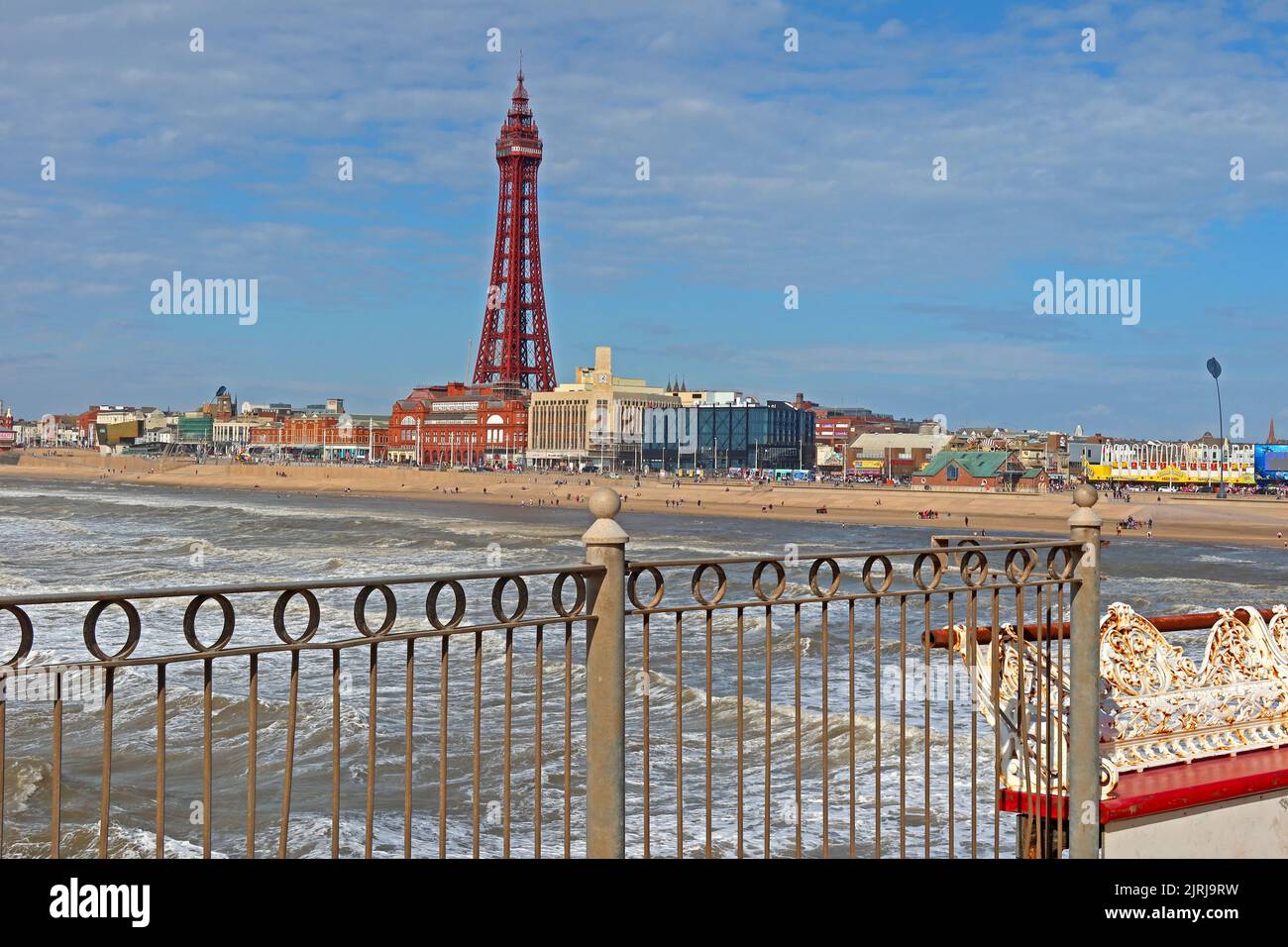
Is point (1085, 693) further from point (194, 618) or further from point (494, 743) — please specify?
point (494, 743)

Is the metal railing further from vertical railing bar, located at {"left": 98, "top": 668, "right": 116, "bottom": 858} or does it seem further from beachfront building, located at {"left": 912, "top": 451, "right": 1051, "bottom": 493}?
beachfront building, located at {"left": 912, "top": 451, "right": 1051, "bottom": 493}

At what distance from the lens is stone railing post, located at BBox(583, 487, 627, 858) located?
3186mm

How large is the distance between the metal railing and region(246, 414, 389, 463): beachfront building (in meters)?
143

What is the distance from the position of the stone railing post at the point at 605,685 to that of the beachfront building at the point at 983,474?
274 ft

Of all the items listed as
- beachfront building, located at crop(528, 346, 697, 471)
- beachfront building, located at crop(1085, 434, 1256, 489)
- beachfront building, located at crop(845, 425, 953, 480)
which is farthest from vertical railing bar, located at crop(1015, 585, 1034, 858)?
beachfront building, located at crop(528, 346, 697, 471)

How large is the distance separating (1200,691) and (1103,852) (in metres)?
0.88

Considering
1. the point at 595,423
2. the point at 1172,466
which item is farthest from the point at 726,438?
the point at 1172,466

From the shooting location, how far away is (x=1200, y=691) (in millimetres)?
5047

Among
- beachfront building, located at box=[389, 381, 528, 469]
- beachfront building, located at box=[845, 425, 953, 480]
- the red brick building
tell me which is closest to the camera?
beachfront building, located at box=[845, 425, 953, 480]

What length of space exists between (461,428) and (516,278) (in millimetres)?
19414

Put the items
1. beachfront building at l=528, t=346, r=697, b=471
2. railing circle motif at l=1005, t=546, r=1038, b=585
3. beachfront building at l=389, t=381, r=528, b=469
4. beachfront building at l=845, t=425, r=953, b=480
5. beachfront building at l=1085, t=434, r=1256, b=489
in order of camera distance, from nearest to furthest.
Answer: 1. railing circle motif at l=1005, t=546, r=1038, b=585
2. beachfront building at l=1085, t=434, r=1256, b=489
3. beachfront building at l=845, t=425, r=953, b=480
4. beachfront building at l=528, t=346, r=697, b=471
5. beachfront building at l=389, t=381, r=528, b=469

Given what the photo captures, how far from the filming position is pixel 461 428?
471 ft
